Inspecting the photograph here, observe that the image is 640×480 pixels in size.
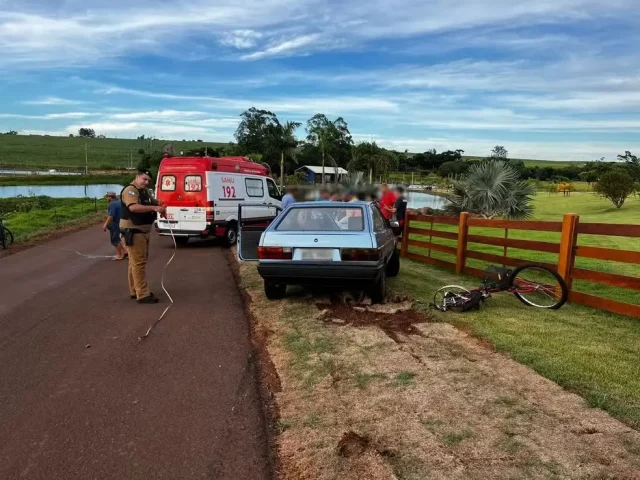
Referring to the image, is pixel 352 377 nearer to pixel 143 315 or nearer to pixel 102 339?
pixel 102 339

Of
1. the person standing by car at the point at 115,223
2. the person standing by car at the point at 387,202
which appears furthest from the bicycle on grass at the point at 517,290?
the person standing by car at the point at 115,223

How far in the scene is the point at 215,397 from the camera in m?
4.42

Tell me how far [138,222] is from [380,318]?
12.0 feet

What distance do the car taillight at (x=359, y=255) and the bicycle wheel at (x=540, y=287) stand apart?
1873mm

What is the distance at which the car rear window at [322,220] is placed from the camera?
752 centimetres

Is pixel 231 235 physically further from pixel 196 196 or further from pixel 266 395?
pixel 266 395

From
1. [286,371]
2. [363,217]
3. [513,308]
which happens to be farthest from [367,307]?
[286,371]

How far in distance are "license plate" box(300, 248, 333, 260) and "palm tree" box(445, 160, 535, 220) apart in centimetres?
1556

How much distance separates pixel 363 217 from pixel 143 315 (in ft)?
10.6

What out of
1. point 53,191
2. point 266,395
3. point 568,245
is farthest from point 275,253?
point 53,191

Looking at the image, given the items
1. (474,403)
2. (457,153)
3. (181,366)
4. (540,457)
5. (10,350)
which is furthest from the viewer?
(457,153)

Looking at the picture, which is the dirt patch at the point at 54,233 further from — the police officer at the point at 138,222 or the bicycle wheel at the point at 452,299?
the bicycle wheel at the point at 452,299

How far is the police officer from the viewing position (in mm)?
7606

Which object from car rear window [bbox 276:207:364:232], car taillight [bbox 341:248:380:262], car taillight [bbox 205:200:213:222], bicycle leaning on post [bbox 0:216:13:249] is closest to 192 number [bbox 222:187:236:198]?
car taillight [bbox 205:200:213:222]
